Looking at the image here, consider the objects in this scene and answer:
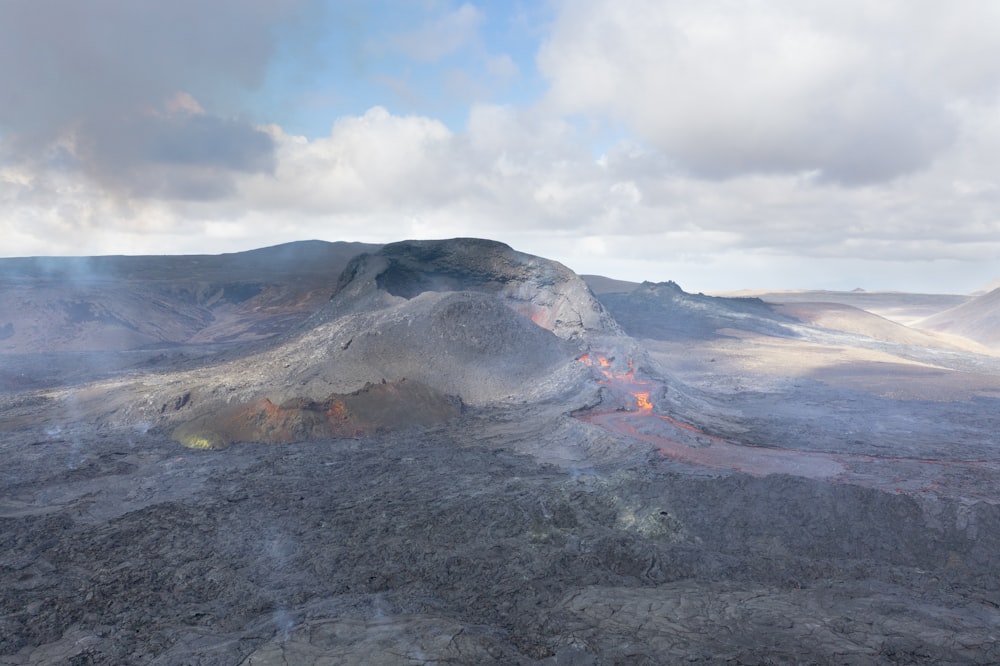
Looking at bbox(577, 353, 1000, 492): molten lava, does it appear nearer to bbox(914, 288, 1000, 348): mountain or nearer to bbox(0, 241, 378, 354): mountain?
bbox(0, 241, 378, 354): mountain

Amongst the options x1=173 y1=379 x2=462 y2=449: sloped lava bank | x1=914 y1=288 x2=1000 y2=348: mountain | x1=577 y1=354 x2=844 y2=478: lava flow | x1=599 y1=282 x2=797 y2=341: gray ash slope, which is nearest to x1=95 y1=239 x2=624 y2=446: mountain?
x1=173 y1=379 x2=462 y2=449: sloped lava bank

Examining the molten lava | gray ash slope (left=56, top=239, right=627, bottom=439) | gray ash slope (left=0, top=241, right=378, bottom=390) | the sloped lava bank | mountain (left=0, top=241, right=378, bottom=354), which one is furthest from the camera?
mountain (left=0, top=241, right=378, bottom=354)

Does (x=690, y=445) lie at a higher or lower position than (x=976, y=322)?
lower

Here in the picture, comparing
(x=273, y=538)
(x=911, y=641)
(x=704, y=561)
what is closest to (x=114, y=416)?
(x=273, y=538)

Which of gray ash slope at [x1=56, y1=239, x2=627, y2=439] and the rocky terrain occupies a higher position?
gray ash slope at [x1=56, y1=239, x2=627, y2=439]

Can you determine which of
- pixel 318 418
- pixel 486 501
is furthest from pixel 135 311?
pixel 486 501

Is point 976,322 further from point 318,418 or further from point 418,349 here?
point 318,418

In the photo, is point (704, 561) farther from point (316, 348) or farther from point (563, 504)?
point (316, 348)

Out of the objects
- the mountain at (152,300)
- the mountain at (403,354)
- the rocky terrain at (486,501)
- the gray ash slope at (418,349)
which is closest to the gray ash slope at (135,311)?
the mountain at (152,300)
